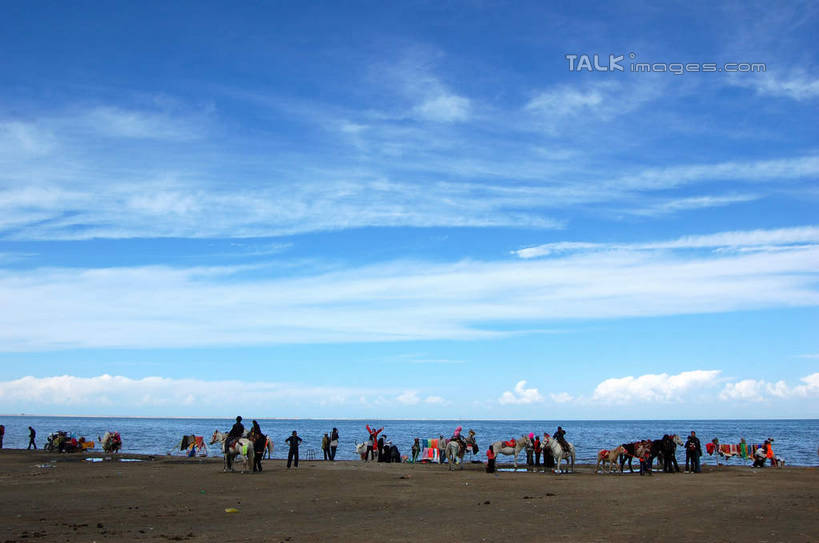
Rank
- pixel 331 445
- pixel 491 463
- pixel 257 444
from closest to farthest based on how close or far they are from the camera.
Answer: pixel 491 463 < pixel 257 444 < pixel 331 445

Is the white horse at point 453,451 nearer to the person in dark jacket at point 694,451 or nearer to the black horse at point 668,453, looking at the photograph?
the black horse at point 668,453

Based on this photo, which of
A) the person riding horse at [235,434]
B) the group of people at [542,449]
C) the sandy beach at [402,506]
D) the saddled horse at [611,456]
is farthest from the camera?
the group of people at [542,449]

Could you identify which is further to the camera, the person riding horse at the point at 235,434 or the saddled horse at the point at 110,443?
the saddled horse at the point at 110,443

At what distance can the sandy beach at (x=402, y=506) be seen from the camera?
13703 mm

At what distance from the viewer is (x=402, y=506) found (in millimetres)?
18266

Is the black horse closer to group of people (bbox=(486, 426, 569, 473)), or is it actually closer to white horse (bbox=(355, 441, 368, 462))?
group of people (bbox=(486, 426, 569, 473))

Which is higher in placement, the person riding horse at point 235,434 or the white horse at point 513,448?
the person riding horse at point 235,434

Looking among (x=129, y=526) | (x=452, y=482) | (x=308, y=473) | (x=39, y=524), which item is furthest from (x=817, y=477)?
(x=39, y=524)

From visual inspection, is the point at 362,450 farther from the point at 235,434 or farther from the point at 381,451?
the point at 235,434

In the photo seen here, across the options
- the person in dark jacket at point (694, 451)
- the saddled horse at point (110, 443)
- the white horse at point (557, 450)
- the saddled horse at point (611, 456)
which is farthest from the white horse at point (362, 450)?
the person in dark jacket at point (694, 451)

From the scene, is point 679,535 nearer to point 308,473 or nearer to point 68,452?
point 308,473

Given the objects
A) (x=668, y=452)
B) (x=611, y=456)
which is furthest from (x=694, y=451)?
(x=611, y=456)

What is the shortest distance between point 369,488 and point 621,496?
8.11m

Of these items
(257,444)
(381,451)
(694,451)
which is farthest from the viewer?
(381,451)
